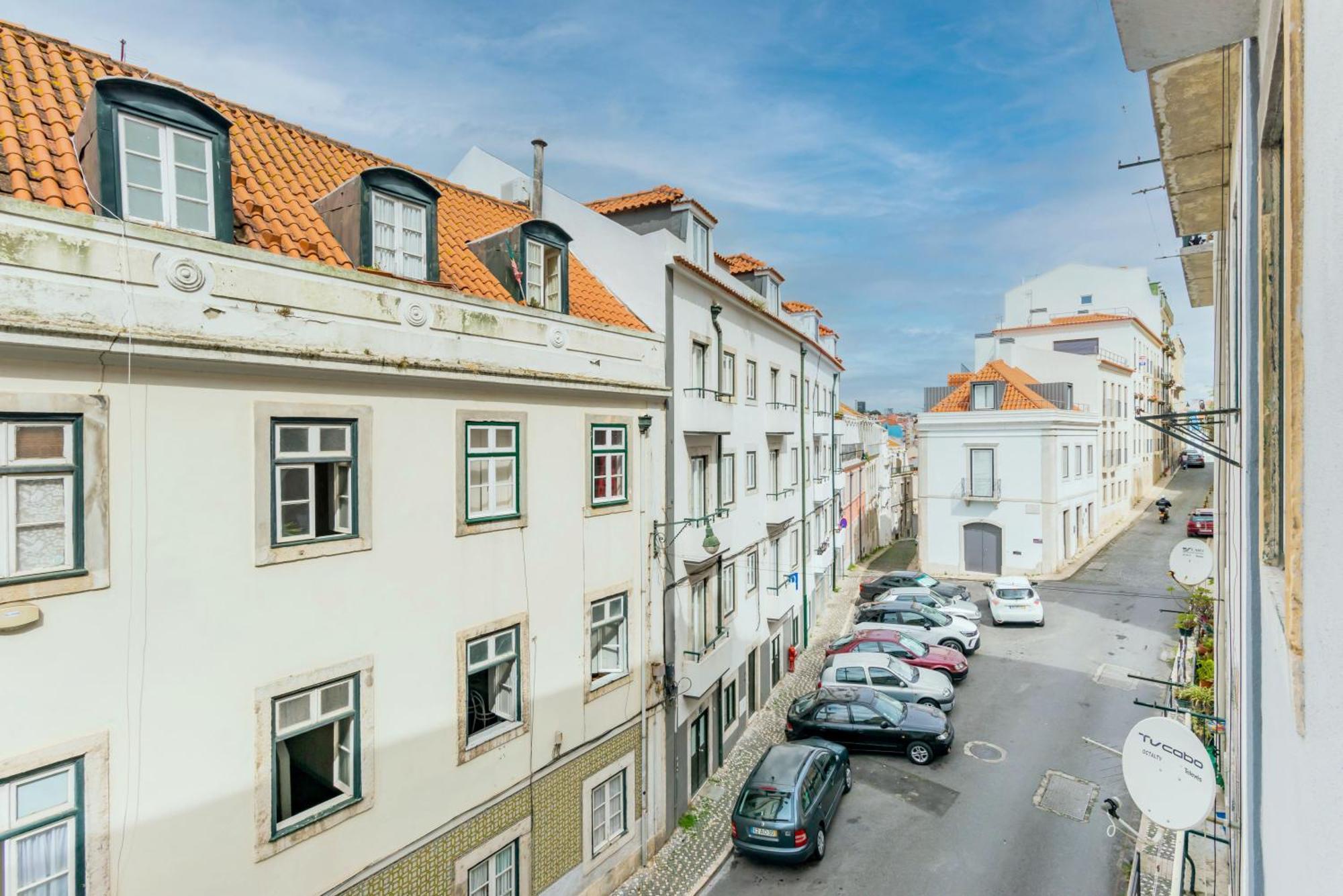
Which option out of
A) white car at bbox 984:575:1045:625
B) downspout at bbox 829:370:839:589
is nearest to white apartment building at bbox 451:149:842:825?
downspout at bbox 829:370:839:589

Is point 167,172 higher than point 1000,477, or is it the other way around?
point 167,172

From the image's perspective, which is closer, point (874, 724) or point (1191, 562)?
point (1191, 562)

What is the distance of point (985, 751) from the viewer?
54.4 ft

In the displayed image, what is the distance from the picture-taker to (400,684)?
9.05 m

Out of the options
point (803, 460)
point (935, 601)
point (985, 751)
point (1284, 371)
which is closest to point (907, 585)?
point (935, 601)

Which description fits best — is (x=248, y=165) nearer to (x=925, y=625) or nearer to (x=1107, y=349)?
(x=925, y=625)

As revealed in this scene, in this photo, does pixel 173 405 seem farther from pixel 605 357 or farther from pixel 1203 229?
pixel 1203 229

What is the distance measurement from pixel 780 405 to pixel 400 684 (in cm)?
1536

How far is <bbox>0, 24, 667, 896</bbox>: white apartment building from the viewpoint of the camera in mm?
6473

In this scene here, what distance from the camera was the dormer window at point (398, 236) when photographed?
976 centimetres

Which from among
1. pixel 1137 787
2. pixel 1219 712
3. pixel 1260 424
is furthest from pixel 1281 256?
pixel 1219 712

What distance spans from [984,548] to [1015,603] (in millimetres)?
7720

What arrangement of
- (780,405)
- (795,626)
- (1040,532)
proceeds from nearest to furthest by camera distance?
(780,405) → (795,626) → (1040,532)

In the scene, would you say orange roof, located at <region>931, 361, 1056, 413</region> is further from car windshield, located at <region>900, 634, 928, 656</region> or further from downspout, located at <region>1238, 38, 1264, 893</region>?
downspout, located at <region>1238, 38, 1264, 893</region>
